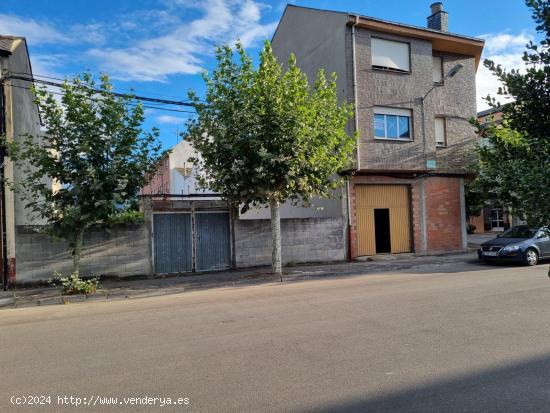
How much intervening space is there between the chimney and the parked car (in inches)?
481

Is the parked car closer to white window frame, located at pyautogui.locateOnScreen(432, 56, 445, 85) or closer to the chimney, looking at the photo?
white window frame, located at pyautogui.locateOnScreen(432, 56, 445, 85)

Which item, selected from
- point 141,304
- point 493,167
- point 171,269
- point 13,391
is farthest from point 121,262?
point 493,167

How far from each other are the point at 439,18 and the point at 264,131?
49.4ft

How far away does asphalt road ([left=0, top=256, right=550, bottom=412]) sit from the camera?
4.01m

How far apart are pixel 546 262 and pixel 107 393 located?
15513 mm

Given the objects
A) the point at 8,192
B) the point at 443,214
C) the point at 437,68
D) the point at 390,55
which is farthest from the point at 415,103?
the point at 8,192

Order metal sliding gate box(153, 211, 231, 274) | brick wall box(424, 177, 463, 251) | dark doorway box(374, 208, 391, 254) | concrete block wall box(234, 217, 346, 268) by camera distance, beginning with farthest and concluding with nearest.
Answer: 1. brick wall box(424, 177, 463, 251)
2. dark doorway box(374, 208, 391, 254)
3. concrete block wall box(234, 217, 346, 268)
4. metal sliding gate box(153, 211, 231, 274)

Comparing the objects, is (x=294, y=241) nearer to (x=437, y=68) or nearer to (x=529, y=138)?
(x=437, y=68)

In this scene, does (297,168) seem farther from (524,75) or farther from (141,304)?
(524,75)

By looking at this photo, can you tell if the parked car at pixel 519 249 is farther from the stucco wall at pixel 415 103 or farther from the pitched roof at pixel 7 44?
the pitched roof at pixel 7 44

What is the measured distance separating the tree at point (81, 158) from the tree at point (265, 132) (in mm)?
2669

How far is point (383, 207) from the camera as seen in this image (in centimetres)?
1855

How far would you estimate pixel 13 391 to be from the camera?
4402 millimetres

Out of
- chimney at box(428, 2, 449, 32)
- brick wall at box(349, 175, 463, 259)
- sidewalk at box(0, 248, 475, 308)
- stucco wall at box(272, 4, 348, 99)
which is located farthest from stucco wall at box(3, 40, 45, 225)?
chimney at box(428, 2, 449, 32)
